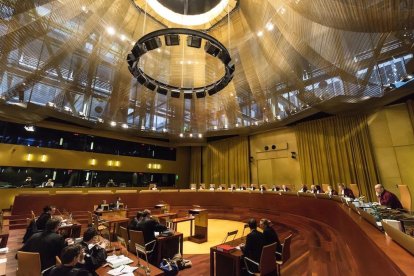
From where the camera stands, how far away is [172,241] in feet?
14.4

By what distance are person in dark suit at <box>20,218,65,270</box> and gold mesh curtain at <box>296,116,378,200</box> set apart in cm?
1059

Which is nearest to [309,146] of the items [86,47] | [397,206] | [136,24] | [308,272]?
[397,206]

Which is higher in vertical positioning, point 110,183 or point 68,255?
point 110,183

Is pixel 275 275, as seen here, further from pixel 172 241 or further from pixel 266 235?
pixel 172 241

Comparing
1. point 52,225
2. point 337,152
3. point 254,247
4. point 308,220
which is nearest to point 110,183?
point 52,225

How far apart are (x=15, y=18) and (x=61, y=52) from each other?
181 cm

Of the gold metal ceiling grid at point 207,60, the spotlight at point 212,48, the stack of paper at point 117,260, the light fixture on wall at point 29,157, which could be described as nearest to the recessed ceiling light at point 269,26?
the gold metal ceiling grid at point 207,60

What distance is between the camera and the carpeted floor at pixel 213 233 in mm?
5551

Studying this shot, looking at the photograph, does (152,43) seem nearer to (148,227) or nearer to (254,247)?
(148,227)

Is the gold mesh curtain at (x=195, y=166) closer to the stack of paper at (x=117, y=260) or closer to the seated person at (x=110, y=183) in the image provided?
the seated person at (x=110, y=183)

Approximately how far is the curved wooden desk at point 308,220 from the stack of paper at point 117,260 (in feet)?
8.82

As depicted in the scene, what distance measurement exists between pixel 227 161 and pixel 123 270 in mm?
12905

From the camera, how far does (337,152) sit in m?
9.76

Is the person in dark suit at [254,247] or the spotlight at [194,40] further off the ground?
the spotlight at [194,40]
